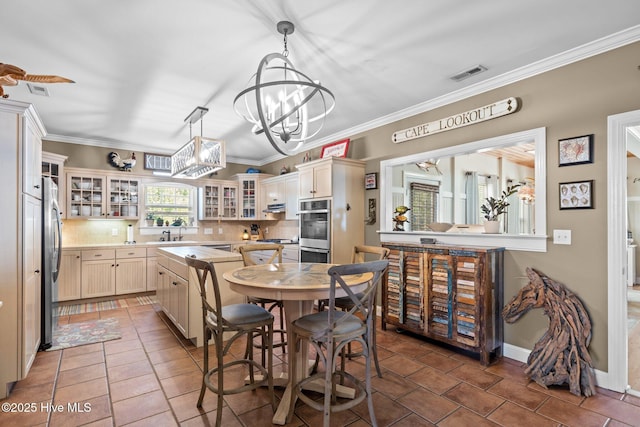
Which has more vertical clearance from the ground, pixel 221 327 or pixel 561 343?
pixel 221 327

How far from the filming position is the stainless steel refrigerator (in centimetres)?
318

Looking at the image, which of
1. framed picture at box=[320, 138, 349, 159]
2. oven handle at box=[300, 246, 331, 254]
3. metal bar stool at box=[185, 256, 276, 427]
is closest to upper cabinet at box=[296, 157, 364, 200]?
framed picture at box=[320, 138, 349, 159]

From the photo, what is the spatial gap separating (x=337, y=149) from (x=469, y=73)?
7.38ft

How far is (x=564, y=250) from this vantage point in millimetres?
2742

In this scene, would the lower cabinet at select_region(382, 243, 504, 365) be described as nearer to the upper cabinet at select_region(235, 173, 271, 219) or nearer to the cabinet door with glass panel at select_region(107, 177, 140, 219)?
the upper cabinet at select_region(235, 173, 271, 219)

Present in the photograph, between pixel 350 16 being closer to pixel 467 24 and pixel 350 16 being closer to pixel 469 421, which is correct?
pixel 467 24

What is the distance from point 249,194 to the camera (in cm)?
675

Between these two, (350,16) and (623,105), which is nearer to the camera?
(350,16)

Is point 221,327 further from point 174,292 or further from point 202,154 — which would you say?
point 202,154

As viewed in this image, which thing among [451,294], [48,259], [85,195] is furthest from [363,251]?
[85,195]

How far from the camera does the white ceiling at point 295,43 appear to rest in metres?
2.20

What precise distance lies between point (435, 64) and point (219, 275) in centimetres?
286

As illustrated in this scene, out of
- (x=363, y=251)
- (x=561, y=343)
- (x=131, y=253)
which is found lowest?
(x=561, y=343)

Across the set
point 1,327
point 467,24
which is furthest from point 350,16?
point 1,327
